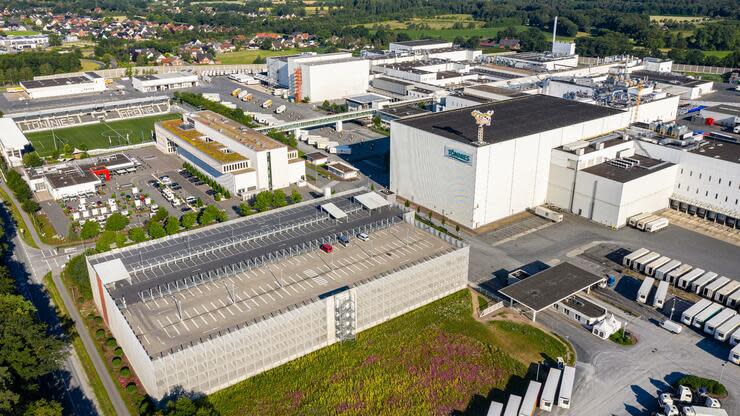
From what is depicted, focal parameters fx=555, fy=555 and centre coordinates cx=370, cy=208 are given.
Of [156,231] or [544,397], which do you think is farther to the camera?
[156,231]

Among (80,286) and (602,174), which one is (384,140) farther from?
(80,286)

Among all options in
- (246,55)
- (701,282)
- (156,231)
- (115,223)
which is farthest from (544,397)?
(246,55)

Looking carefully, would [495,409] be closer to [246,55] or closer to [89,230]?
[89,230]

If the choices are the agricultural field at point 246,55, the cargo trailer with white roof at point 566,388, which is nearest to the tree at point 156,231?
the cargo trailer with white roof at point 566,388

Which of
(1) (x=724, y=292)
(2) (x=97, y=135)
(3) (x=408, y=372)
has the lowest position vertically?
(3) (x=408, y=372)

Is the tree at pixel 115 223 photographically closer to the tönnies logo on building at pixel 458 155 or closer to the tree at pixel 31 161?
the tree at pixel 31 161

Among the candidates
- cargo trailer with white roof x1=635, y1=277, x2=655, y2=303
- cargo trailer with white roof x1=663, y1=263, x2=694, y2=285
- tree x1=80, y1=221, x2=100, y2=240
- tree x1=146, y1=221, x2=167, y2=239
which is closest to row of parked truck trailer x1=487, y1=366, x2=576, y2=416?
cargo trailer with white roof x1=635, y1=277, x2=655, y2=303
